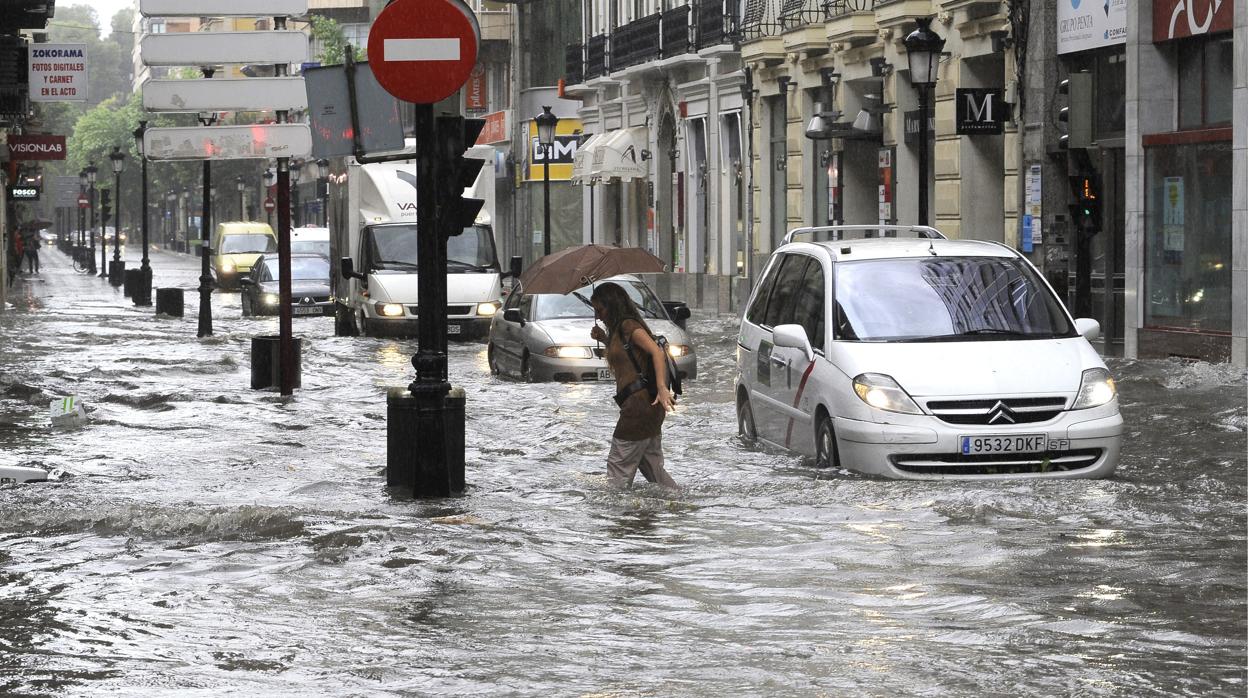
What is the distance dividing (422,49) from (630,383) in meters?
2.33

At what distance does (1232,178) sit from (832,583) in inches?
576

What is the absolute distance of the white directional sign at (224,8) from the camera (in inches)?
765

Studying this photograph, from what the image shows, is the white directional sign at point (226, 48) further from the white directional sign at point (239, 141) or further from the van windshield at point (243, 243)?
the van windshield at point (243, 243)

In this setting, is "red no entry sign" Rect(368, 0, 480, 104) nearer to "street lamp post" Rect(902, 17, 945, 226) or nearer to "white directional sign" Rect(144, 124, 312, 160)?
"white directional sign" Rect(144, 124, 312, 160)

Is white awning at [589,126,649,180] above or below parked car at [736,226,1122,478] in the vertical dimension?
above

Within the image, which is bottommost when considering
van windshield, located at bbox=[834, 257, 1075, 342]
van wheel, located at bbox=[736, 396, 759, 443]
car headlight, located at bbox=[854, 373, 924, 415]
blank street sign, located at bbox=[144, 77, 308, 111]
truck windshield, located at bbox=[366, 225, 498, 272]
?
van wheel, located at bbox=[736, 396, 759, 443]

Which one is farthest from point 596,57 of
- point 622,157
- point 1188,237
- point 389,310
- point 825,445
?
point 825,445

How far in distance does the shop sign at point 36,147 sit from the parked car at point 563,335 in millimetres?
23394

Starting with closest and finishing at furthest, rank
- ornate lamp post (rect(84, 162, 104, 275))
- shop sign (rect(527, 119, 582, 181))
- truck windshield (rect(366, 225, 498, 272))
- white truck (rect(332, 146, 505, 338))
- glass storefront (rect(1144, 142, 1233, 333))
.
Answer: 1. glass storefront (rect(1144, 142, 1233, 333))
2. white truck (rect(332, 146, 505, 338))
3. truck windshield (rect(366, 225, 498, 272))
4. shop sign (rect(527, 119, 582, 181))
5. ornate lamp post (rect(84, 162, 104, 275))

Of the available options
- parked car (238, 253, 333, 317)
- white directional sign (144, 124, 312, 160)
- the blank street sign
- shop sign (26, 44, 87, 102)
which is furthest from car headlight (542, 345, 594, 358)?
parked car (238, 253, 333, 317)

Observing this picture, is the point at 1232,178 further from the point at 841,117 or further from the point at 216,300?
the point at 216,300

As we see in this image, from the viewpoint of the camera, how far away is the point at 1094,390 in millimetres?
12703

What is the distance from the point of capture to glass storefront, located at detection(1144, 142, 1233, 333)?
2312 cm

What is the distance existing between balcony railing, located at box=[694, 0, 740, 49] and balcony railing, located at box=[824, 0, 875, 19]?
5931 millimetres
